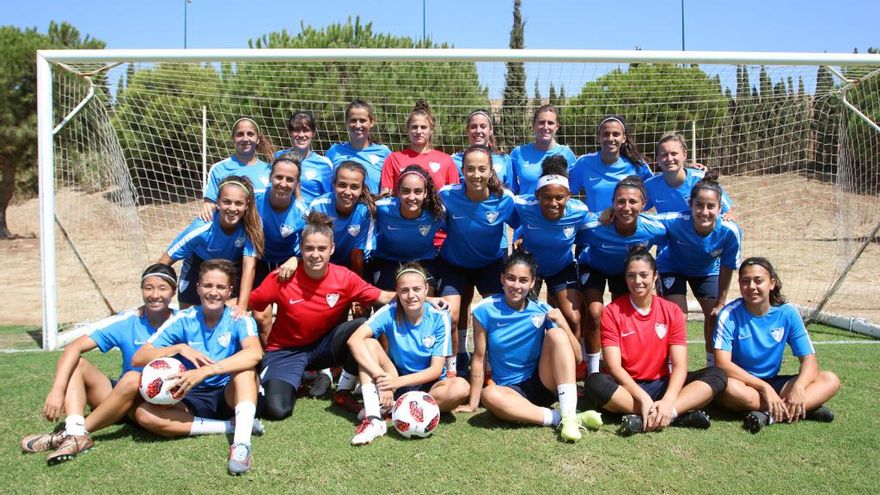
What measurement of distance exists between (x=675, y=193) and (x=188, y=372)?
3296mm

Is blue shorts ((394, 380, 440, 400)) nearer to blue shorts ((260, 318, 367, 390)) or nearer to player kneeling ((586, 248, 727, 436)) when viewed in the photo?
blue shorts ((260, 318, 367, 390))

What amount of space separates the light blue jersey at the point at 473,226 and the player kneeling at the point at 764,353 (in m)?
1.43

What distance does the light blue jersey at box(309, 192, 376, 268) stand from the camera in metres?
4.33

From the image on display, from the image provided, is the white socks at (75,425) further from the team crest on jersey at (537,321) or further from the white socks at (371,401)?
the team crest on jersey at (537,321)

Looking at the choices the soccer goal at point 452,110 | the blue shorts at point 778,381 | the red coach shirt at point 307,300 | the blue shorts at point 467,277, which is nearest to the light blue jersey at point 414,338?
the red coach shirt at point 307,300

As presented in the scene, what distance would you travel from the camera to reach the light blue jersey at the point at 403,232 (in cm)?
427

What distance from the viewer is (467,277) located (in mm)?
4469

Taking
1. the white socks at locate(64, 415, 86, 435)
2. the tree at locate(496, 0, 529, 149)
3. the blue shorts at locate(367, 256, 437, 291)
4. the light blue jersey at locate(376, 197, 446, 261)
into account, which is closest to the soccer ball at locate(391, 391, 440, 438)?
the blue shorts at locate(367, 256, 437, 291)

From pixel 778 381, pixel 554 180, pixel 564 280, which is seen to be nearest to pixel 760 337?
pixel 778 381

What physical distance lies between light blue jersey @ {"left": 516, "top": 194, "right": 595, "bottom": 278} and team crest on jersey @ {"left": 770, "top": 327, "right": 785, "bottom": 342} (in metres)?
1.25

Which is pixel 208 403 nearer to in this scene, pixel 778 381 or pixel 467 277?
pixel 467 277

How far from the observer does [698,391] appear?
3459 mm

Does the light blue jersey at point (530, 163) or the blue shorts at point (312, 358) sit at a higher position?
the light blue jersey at point (530, 163)

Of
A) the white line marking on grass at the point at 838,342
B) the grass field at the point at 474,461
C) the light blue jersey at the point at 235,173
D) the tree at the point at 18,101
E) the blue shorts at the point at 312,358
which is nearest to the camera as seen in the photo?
the grass field at the point at 474,461
